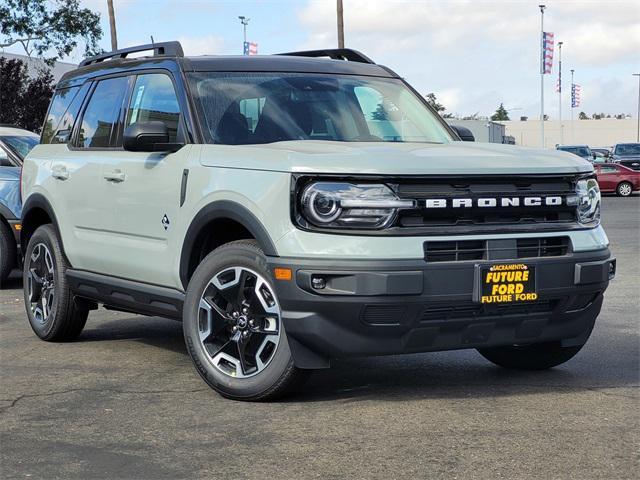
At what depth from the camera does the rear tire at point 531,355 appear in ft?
21.0

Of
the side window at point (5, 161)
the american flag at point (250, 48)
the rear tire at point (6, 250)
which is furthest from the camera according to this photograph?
the american flag at point (250, 48)

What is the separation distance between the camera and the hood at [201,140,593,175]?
209 inches

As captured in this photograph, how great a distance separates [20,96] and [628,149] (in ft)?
77.8

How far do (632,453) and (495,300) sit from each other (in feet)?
3.45

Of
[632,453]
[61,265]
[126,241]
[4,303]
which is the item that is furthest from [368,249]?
[4,303]

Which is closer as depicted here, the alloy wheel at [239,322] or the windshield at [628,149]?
the alloy wheel at [239,322]

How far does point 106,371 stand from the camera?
22.2 ft

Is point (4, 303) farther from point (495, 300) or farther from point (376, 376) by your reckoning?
point (495, 300)

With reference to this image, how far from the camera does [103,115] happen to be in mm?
7527

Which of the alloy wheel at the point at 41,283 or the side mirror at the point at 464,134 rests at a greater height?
the side mirror at the point at 464,134

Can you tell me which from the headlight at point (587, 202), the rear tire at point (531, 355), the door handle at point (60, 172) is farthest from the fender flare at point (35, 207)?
the headlight at point (587, 202)

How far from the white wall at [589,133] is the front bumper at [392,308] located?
422 feet

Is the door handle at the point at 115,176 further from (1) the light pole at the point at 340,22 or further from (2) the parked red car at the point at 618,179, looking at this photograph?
(2) the parked red car at the point at 618,179

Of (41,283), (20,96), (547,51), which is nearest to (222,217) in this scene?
(41,283)
